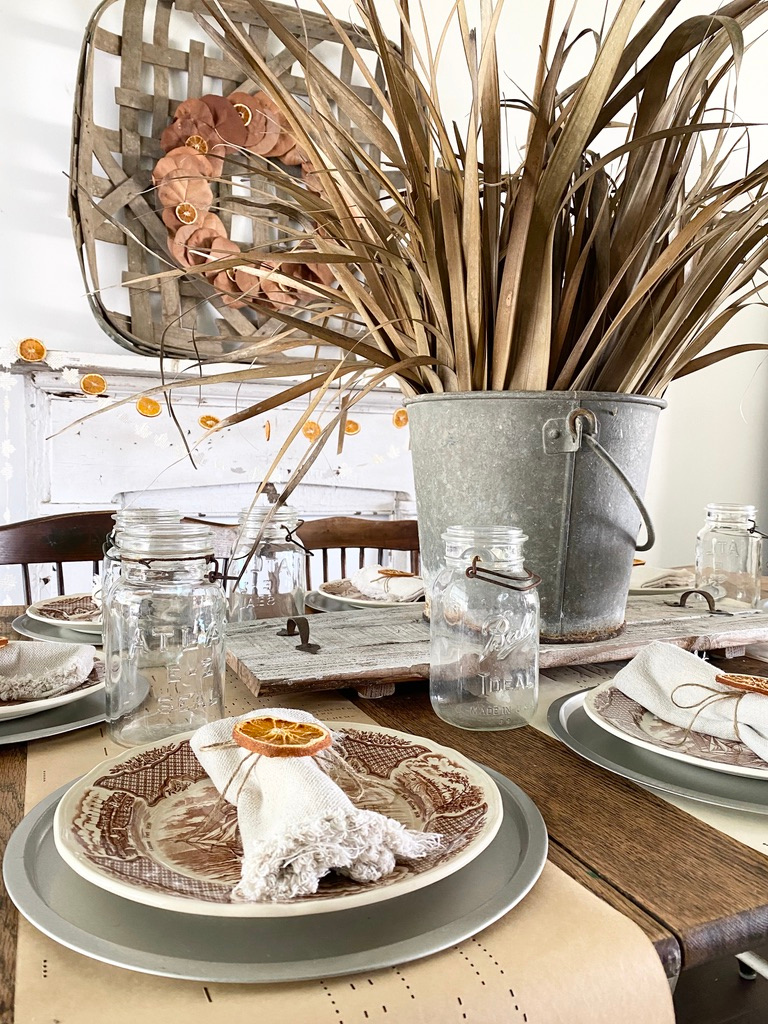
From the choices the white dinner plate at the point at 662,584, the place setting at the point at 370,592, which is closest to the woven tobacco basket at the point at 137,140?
the place setting at the point at 370,592

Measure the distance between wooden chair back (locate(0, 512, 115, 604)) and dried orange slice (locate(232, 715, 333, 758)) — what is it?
0.98 metres

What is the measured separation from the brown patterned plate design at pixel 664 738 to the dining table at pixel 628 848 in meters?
0.03

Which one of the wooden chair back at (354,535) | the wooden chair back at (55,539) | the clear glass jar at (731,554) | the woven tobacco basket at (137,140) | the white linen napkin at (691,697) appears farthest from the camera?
the woven tobacco basket at (137,140)

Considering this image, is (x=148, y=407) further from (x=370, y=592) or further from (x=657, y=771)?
(x=657, y=771)

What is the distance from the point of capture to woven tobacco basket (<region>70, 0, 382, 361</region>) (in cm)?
194

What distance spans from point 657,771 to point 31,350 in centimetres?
184

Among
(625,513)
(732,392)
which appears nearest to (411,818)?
(625,513)

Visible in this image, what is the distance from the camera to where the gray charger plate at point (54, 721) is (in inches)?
23.9

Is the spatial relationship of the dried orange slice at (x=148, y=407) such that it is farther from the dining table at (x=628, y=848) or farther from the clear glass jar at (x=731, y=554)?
the dining table at (x=628, y=848)

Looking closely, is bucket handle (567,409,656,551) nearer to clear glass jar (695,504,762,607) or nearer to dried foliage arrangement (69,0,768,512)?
dried foliage arrangement (69,0,768,512)

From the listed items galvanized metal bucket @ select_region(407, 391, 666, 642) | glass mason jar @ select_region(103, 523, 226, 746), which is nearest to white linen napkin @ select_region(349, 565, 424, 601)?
galvanized metal bucket @ select_region(407, 391, 666, 642)

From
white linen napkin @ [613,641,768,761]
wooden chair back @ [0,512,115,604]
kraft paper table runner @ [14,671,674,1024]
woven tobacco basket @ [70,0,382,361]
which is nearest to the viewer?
kraft paper table runner @ [14,671,674,1024]

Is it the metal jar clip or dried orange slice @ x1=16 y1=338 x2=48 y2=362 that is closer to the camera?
the metal jar clip

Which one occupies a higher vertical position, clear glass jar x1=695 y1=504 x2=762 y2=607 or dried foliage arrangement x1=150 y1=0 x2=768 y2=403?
dried foliage arrangement x1=150 y1=0 x2=768 y2=403
